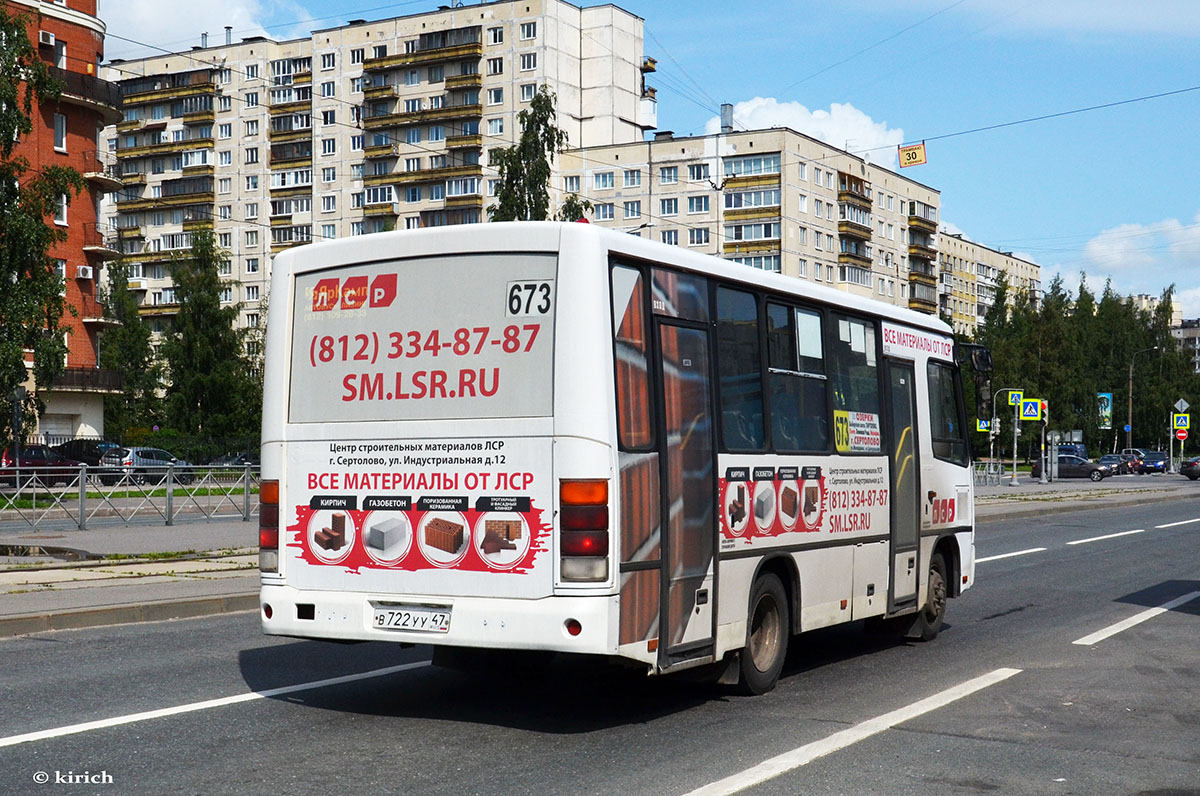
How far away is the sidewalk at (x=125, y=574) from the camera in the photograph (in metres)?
12.6

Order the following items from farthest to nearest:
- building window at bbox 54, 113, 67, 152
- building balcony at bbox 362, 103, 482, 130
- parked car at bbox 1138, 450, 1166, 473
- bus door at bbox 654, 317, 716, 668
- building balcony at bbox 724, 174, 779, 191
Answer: building balcony at bbox 724, 174, 779, 191 → building balcony at bbox 362, 103, 482, 130 → parked car at bbox 1138, 450, 1166, 473 → building window at bbox 54, 113, 67, 152 → bus door at bbox 654, 317, 716, 668

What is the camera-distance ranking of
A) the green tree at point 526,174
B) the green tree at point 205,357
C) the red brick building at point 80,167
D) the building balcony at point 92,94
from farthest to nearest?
the green tree at point 205,357
the building balcony at point 92,94
the red brick building at point 80,167
the green tree at point 526,174

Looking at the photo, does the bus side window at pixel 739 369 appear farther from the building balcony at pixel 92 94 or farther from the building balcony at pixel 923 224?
the building balcony at pixel 923 224

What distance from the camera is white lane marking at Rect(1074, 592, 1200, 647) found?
11836 millimetres

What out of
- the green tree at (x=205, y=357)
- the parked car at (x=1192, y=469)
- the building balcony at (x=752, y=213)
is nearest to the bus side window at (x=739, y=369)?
the green tree at (x=205, y=357)

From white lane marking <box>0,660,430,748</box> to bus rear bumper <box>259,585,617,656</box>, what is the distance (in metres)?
0.62

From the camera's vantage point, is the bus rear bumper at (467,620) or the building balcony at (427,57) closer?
the bus rear bumper at (467,620)

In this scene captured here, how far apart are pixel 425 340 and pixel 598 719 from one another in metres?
2.41

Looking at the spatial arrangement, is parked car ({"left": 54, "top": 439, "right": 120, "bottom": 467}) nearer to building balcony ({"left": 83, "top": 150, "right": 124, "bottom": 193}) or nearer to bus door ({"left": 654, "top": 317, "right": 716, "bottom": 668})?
building balcony ({"left": 83, "top": 150, "right": 124, "bottom": 193})

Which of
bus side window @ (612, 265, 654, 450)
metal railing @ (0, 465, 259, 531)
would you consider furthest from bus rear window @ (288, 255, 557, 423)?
metal railing @ (0, 465, 259, 531)

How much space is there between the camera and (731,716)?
8141 millimetres

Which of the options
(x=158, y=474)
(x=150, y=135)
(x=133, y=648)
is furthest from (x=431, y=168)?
(x=133, y=648)

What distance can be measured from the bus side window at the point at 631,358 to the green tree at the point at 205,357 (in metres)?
64.7

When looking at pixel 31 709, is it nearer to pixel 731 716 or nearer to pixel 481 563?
pixel 481 563
